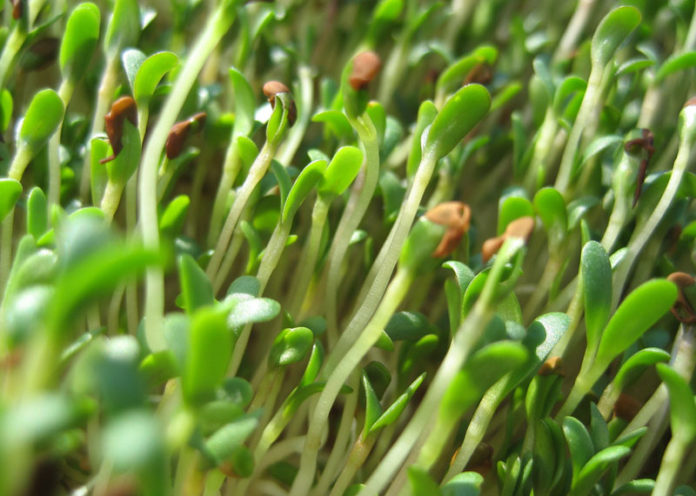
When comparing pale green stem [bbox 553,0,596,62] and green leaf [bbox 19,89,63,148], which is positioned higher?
pale green stem [bbox 553,0,596,62]

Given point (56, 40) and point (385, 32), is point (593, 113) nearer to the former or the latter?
point (385, 32)

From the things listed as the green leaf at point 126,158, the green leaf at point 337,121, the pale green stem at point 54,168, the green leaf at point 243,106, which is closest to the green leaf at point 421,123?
the green leaf at point 337,121

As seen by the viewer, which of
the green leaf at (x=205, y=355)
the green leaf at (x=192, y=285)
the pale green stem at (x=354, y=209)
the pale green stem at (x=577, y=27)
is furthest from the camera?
the pale green stem at (x=577, y=27)

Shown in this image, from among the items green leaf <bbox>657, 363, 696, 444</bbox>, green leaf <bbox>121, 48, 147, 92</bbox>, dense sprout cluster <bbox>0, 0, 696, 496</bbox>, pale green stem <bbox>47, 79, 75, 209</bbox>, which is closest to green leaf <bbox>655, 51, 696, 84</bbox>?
dense sprout cluster <bbox>0, 0, 696, 496</bbox>

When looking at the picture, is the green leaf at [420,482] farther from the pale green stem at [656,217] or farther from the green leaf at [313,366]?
the pale green stem at [656,217]

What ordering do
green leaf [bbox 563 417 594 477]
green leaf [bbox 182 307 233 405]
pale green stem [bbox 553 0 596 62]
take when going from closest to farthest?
green leaf [bbox 182 307 233 405] → green leaf [bbox 563 417 594 477] → pale green stem [bbox 553 0 596 62]

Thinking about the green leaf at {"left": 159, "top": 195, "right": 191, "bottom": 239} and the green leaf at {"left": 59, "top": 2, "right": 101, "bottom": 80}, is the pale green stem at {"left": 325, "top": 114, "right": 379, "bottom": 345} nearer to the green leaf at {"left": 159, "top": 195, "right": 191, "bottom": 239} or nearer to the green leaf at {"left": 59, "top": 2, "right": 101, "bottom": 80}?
the green leaf at {"left": 159, "top": 195, "right": 191, "bottom": 239}
